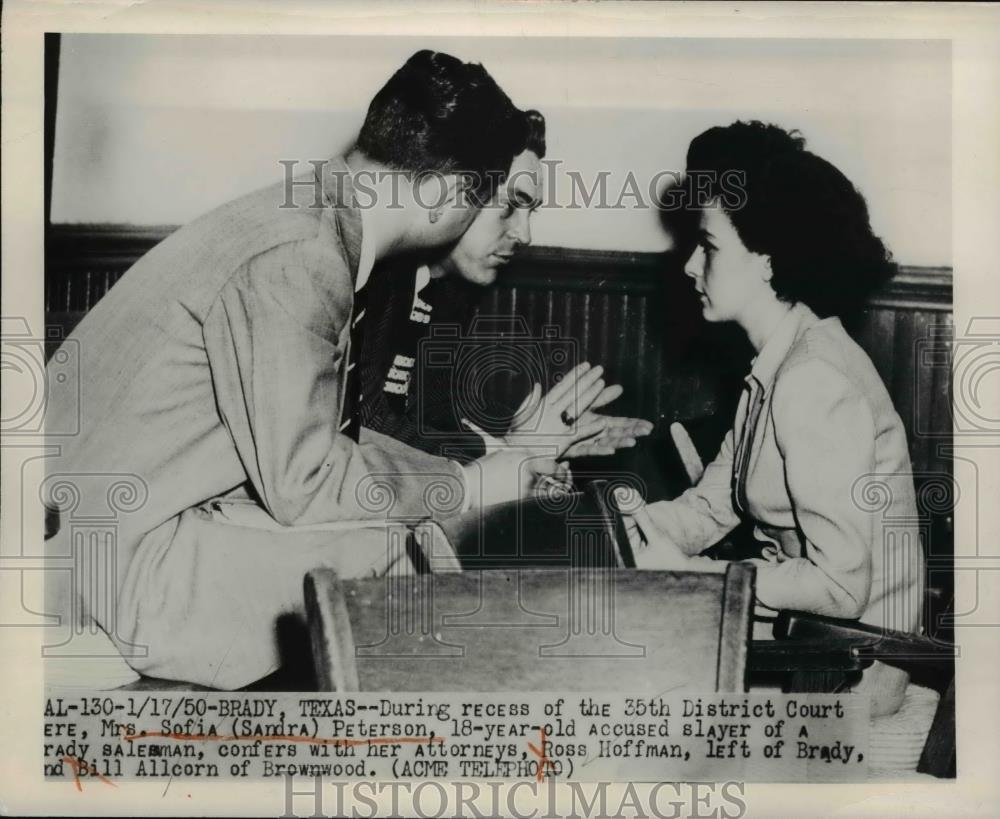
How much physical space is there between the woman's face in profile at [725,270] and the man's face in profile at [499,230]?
34 centimetres

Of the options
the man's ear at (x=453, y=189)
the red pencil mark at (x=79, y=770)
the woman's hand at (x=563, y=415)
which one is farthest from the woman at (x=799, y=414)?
the red pencil mark at (x=79, y=770)

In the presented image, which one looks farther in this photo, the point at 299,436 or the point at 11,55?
the point at 11,55

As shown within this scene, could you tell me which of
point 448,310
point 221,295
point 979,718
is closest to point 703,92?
point 448,310

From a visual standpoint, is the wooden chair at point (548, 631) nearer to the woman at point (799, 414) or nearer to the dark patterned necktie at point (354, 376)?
the woman at point (799, 414)

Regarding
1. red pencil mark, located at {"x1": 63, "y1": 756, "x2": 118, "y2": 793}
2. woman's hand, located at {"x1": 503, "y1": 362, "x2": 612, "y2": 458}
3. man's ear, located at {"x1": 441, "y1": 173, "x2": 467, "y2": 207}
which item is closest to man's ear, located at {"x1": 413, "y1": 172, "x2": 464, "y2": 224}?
man's ear, located at {"x1": 441, "y1": 173, "x2": 467, "y2": 207}

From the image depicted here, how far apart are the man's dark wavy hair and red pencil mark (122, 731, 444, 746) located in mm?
1036

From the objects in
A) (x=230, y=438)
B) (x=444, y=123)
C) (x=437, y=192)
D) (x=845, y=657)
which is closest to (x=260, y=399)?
(x=230, y=438)

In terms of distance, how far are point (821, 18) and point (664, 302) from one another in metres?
0.64

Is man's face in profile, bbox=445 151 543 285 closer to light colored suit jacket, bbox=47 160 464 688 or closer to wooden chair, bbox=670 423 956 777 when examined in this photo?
light colored suit jacket, bbox=47 160 464 688

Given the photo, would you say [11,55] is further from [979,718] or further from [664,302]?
[979,718]

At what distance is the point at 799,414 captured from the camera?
2.16 m

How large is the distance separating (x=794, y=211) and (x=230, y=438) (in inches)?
45.4

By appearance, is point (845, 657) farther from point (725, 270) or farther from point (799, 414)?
point (725, 270)

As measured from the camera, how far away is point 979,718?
7.22ft
